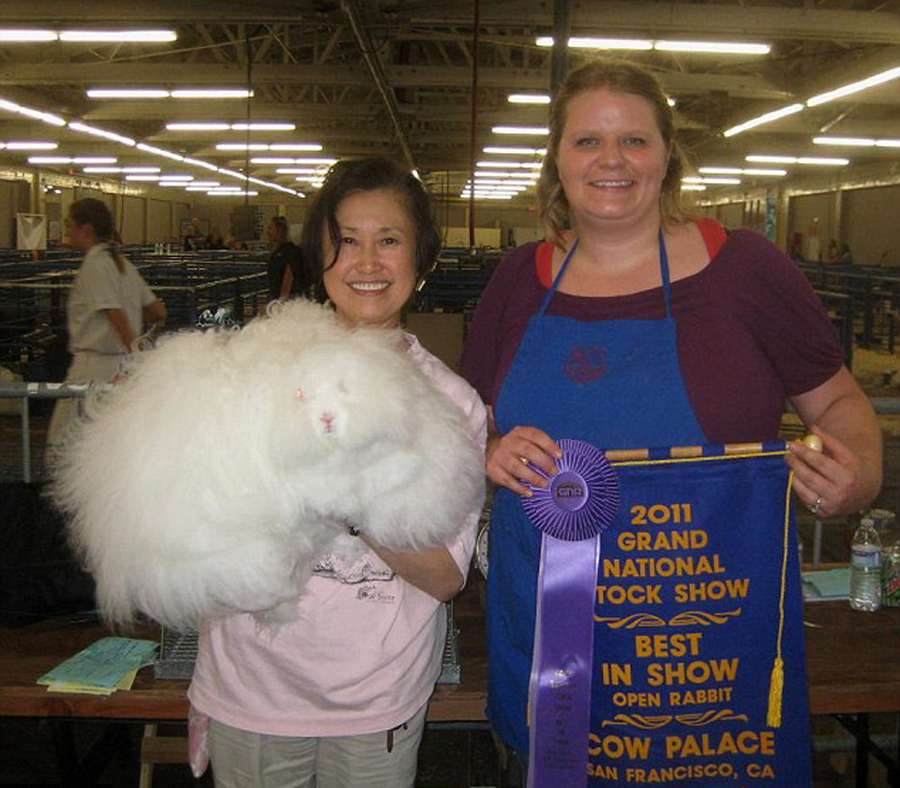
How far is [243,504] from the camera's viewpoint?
101 cm

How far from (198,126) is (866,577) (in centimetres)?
1440

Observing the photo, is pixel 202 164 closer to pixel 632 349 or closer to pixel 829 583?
pixel 829 583

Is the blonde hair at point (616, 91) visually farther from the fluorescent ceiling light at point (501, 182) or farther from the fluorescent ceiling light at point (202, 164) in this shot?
the fluorescent ceiling light at point (501, 182)

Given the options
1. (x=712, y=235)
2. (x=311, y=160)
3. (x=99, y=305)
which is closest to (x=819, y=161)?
(x=311, y=160)

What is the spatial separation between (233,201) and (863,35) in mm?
28140

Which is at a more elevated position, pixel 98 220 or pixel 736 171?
pixel 736 171

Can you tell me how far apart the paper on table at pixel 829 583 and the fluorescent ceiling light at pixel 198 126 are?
1279 centimetres

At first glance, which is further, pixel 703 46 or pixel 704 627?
pixel 703 46

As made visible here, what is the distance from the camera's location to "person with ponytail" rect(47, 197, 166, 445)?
4191 millimetres

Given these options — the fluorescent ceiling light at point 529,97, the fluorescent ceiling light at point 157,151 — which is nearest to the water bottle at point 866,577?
the fluorescent ceiling light at point 529,97

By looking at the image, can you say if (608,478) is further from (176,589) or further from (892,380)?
(892,380)

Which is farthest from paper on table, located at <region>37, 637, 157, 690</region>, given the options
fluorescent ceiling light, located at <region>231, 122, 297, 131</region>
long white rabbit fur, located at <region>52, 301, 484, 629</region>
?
fluorescent ceiling light, located at <region>231, 122, 297, 131</region>

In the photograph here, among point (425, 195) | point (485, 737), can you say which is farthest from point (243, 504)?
point (485, 737)

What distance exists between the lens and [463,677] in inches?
67.7
